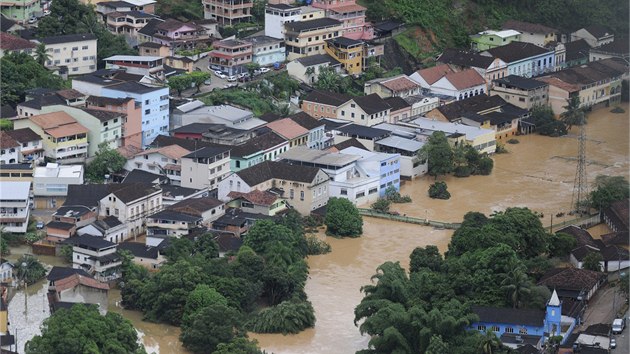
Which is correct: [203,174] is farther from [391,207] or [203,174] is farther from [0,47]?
[0,47]

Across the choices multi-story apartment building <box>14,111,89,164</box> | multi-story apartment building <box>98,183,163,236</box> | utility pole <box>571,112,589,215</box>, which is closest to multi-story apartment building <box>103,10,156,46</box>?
multi-story apartment building <box>14,111,89,164</box>

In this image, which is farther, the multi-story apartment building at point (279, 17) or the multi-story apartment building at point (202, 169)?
the multi-story apartment building at point (279, 17)

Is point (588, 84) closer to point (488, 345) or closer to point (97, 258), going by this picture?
point (97, 258)

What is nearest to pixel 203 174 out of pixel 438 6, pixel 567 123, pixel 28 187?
pixel 28 187

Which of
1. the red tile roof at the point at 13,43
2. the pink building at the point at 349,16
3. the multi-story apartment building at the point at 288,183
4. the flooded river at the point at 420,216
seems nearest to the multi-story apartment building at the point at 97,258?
the flooded river at the point at 420,216

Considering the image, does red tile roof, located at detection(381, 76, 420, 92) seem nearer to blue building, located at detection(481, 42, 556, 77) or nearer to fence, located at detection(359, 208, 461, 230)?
blue building, located at detection(481, 42, 556, 77)

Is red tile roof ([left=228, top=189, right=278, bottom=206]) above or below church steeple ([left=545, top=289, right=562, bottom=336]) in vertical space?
below

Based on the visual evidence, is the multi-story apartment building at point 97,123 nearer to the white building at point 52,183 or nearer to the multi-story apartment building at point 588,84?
the white building at point 52,183
